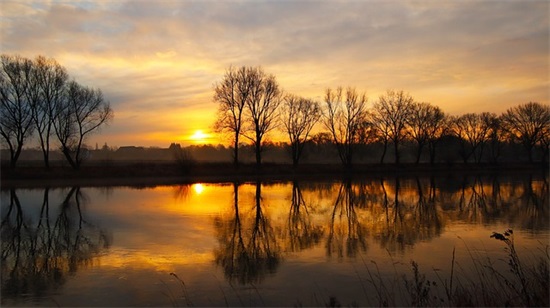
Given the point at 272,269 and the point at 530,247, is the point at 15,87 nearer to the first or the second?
the point at 272,269

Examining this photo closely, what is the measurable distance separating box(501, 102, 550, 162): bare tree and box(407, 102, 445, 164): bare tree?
18477 mm

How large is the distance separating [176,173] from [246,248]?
41831 millimetres

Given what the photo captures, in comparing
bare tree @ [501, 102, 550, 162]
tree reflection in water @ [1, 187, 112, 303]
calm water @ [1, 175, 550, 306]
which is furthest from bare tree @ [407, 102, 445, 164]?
tree reflection in water @ [1, 187, 112, 303]

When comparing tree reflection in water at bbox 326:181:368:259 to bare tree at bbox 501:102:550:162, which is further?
bare tree at bbox 501:102:550:162

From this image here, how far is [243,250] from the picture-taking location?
1154 centimetres

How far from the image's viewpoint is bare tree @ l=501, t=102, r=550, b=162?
272ft

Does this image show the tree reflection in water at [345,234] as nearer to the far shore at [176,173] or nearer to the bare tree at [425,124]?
the far shore at [176,173]

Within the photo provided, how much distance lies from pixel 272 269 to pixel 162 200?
18007 millimetres

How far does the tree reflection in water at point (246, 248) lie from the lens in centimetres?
934

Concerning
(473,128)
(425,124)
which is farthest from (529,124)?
(425,124)

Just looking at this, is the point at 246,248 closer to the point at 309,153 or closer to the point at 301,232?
the point at 301,232

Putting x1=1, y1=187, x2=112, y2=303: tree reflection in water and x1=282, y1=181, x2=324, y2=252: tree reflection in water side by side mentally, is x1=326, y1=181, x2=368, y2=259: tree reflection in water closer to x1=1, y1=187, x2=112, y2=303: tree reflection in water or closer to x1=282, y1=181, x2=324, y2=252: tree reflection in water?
x1=282, y1=181, x2=324, y2=252: tree reflection in water

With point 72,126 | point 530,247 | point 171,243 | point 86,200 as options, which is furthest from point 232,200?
point 72,126

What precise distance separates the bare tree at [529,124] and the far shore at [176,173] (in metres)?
13.3
